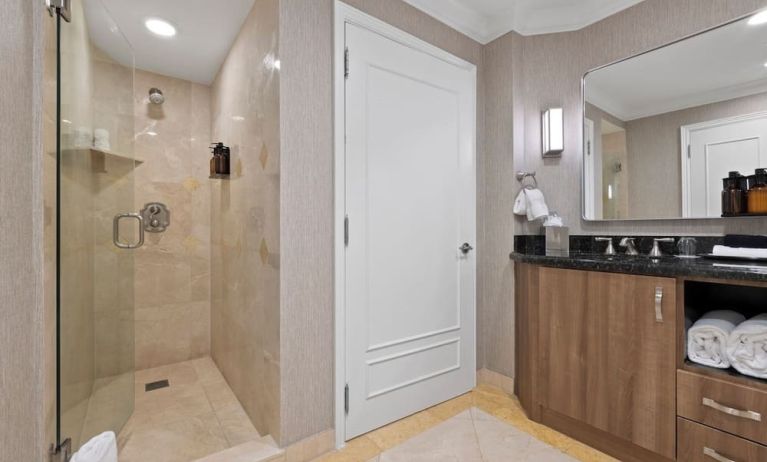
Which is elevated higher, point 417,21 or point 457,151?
point 417,21

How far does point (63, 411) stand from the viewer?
1.23 meters

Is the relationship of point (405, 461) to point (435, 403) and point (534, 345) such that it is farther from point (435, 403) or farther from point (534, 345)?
point (534, 345)

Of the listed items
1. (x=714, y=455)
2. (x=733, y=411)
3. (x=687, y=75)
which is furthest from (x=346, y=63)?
(x=714, y=455)

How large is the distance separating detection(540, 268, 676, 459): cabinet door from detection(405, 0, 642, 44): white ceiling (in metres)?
1.61

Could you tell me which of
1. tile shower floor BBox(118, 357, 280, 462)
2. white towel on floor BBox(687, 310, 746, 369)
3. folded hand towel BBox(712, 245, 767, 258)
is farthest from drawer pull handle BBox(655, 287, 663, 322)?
tile shower floor BBox(118, 357, 280, 462)

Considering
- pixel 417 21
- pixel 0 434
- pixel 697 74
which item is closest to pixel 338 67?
pixel 417 21

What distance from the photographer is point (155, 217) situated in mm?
2729

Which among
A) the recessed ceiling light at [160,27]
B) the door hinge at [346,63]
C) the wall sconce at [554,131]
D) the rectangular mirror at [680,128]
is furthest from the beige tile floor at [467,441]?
the recessed ceiling light at [160,27]

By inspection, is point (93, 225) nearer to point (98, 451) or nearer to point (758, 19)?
point (98, 451)

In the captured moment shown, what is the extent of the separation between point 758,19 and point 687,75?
300 millimetres

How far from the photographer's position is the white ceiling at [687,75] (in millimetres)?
1578

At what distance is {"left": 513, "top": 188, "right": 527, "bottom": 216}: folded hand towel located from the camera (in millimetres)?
2088

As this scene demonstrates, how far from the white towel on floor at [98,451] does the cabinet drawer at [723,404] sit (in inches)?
89.0

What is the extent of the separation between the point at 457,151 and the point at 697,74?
128 cm
